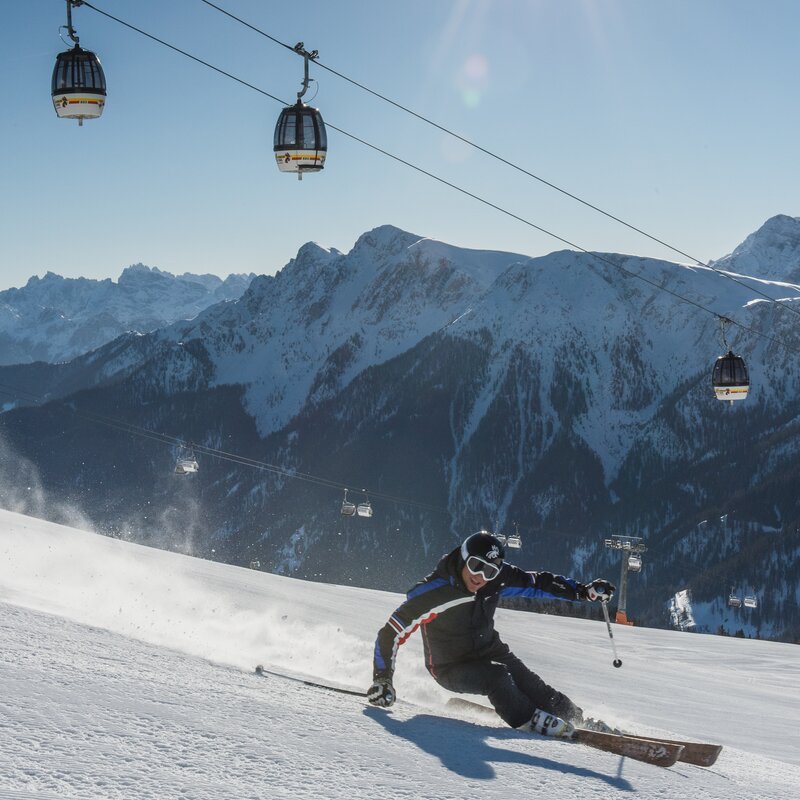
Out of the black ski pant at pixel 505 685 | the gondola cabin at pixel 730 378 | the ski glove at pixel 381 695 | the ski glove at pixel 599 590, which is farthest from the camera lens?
the gondola cabin at pixel 730 378

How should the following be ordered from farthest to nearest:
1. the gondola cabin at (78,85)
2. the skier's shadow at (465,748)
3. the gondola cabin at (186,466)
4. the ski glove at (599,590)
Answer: the gondola cabin at (186,466) → the gondola cabin at (78,85) → the ski glove at (599,590) → the skier's shadow at (465,748)

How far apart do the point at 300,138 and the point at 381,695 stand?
6.27 metres

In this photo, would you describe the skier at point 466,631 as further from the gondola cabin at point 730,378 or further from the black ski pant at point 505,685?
the gondola cabin at point 730,378

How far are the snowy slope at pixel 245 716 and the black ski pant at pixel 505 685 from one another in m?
0.19

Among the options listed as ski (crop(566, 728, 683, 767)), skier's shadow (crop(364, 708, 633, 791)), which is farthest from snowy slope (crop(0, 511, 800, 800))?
ski (crop(566, 728, 683, 767))

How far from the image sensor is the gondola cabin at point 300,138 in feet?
33.0

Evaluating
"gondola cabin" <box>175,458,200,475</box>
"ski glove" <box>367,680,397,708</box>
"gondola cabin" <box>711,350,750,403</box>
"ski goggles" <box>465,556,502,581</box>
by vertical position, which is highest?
"gondola cabin" <box>711,350,750,403</box>

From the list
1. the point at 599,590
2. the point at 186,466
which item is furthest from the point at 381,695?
the point at 186,466

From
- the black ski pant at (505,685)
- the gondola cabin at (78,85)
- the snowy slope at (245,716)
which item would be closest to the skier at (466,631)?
the black ski pant at (505,685)

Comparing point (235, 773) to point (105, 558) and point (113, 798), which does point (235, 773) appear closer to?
point (113, 798)

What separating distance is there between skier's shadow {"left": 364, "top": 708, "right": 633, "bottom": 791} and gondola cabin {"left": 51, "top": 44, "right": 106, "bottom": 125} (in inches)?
252

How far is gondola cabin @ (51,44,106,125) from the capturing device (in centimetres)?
908

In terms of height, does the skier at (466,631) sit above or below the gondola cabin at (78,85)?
below

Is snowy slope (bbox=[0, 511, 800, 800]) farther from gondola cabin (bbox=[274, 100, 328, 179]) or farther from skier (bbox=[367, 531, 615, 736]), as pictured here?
gondola cabin (bbox=[274, 100, 328, 179])
